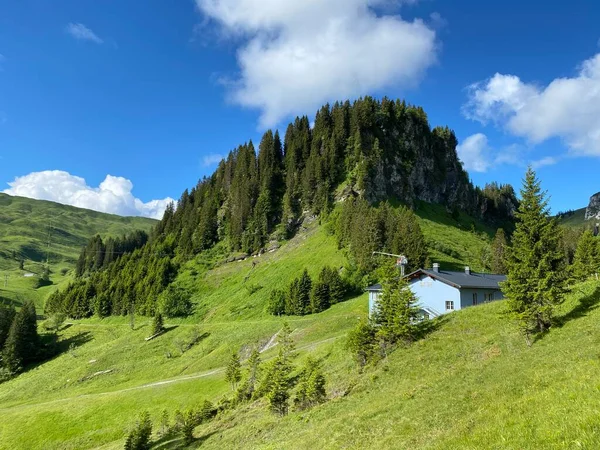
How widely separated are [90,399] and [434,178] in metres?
144

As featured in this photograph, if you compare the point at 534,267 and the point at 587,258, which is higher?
the point at 587,258

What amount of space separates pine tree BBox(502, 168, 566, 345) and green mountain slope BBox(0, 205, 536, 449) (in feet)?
8.51

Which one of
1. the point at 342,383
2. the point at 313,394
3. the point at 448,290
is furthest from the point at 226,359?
the point at 448,290

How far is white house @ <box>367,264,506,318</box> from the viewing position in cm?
5122

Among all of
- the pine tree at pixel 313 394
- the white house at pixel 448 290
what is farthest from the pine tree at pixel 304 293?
Answer: the pine tree at pixel 313 394

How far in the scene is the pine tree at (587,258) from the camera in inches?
2586

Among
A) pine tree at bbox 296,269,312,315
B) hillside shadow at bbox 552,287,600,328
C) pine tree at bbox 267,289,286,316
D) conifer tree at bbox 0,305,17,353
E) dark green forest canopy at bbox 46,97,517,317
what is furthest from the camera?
dark green forest canopy at bbox 46,97,517,317

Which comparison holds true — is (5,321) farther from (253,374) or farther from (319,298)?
(253,374)

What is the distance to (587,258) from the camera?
7381 centimetres

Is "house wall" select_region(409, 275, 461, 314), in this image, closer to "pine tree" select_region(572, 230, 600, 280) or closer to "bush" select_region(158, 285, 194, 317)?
"pine tree" select_region(572, 230, 600, 280)

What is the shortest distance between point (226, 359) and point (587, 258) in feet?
233

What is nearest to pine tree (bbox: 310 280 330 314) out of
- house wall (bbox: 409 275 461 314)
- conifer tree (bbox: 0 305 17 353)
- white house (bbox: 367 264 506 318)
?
white house (bbox: 367 264 506 318)

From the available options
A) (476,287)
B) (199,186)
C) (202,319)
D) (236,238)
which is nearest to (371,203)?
(236,238)

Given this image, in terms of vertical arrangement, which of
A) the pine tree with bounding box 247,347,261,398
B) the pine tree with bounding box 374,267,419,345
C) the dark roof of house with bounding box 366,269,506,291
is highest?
the dark roof of house with bounding box 366,269,506,291
